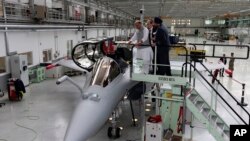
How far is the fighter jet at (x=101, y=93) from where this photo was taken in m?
5.22

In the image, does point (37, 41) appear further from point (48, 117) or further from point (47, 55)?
point (48, 117)

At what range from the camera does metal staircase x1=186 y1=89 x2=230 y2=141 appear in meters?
5.37

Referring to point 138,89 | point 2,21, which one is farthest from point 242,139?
point 2,21

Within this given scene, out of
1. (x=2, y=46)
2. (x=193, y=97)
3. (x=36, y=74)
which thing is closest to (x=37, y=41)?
(x=36, y=74)

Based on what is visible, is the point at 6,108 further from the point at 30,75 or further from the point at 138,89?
the point at 138,89

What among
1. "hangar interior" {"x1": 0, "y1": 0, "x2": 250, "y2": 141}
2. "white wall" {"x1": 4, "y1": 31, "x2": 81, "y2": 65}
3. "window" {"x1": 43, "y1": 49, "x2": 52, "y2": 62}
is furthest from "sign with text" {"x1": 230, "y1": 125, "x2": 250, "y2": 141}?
"window" {"x1": 43, "y1": 49, "x2": 52, "y2": 62}

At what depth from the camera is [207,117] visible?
5.63 metres

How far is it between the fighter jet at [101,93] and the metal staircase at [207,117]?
6.66 feet

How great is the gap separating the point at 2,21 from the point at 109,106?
26.1 ft

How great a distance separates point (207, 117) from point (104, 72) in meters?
2.86

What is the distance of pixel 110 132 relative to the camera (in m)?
6.93

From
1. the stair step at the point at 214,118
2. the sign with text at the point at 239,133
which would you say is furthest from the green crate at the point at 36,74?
the sign with text at the point at 239,133

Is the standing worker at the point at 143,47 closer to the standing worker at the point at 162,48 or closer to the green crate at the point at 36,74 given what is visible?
the standing worker at the point at 162,48

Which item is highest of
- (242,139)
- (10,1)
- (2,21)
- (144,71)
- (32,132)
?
(10,1)
